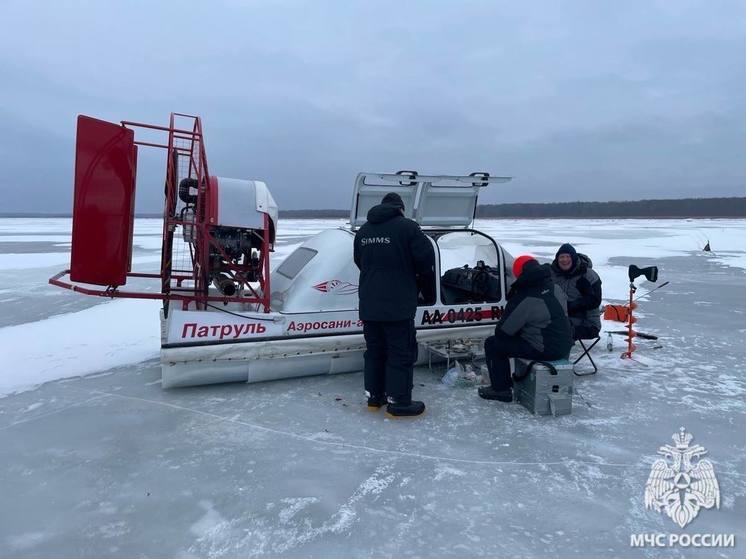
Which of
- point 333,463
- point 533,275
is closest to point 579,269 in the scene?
point 533,275

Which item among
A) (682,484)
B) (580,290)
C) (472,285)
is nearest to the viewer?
(682,484)

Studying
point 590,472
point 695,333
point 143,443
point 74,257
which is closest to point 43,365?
point 74,257

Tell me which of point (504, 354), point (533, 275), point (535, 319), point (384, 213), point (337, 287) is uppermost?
point (384, 213)

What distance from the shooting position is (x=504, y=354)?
4.37m

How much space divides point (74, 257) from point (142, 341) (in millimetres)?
2486

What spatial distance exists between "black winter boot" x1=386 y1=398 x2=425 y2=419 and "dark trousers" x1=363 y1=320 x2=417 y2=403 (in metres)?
0.03

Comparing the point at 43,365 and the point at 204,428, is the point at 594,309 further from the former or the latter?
the point at 43,365

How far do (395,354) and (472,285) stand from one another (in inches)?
71.5

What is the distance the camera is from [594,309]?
5.34 m

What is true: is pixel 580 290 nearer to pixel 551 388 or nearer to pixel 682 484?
pixel 551 388

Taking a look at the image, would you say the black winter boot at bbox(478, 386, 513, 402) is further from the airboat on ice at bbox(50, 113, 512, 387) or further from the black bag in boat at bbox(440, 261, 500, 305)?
the black bag in boat at bbox(440, 261, 500, 305)

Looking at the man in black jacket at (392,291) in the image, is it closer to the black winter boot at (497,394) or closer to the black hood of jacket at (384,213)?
the black hood of jacket at (384,213)

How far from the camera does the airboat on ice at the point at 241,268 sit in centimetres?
400

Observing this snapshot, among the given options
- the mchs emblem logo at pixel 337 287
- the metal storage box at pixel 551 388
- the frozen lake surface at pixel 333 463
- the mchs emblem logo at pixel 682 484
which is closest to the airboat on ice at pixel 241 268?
the mchs emblem logo at pixel 337 287
